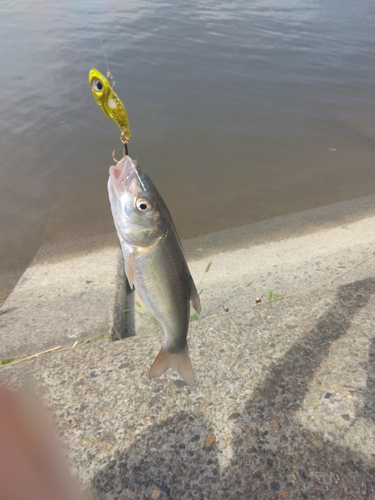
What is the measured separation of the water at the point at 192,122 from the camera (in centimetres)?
637

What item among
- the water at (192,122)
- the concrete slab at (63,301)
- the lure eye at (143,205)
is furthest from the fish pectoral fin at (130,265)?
the water at (192,122)

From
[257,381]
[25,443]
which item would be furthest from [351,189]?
[25,443]

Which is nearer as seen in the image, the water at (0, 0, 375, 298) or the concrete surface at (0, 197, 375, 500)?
the concrete surface at (0, 197, 375, 500)

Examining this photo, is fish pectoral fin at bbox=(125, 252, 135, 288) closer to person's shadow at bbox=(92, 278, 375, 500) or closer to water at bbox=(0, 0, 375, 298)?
person's shadow at bbox=(92, 278, 375, 500)

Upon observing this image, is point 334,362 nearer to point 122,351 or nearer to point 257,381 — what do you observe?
point 257,381

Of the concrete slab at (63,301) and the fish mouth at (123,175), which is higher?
the fish mouth at (123,175)

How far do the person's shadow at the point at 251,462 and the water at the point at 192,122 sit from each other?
3795 millimetres

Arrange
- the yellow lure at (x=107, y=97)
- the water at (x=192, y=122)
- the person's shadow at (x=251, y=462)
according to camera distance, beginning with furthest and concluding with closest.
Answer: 1. the water at (x=192, y=122)
2. the person's shadow at (x=251, y=462)
3. the yellow lure at (x=107, y=97)

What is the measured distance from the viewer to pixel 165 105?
28.7 ft

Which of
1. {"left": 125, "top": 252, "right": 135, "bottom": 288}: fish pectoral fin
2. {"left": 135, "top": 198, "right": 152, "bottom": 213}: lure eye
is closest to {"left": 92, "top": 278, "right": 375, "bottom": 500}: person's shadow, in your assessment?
{"left": 125, "top": 252, "right": 135, "bottom": 288}: fish pectoral fin

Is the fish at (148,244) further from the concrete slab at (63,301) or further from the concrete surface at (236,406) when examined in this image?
the concrete slab at (63,301)

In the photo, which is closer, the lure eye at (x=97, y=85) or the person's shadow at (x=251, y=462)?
the lure eye at (x=97, y=85)

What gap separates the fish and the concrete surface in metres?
0.73

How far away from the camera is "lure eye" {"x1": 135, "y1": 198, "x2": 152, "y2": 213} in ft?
5.62
